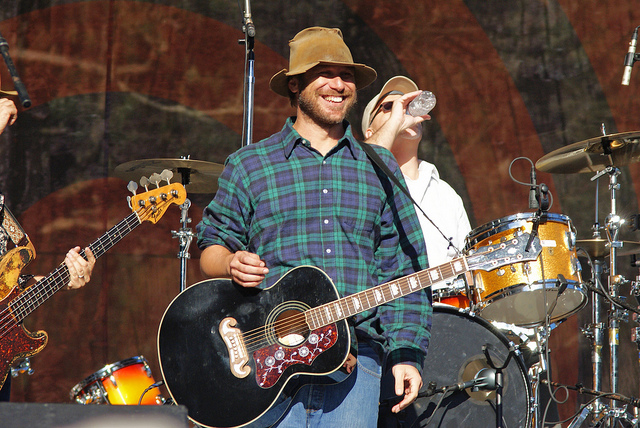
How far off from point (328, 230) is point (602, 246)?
3344mm

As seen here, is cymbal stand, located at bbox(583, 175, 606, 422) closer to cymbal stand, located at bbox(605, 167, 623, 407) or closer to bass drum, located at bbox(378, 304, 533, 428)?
cymbal stand, located at bbox(605, 167, 623, 407)

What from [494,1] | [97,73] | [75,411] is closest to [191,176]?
[97,73]

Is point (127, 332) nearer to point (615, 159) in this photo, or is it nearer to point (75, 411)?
point (615, 159)

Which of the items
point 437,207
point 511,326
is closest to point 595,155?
point 437,207

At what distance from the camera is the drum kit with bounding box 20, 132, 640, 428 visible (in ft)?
12.6

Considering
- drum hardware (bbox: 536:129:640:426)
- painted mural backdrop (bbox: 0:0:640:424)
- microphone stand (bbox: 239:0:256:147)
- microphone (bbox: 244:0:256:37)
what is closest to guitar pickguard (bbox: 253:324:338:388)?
microphone stand (bbox: 239:0:256:147)

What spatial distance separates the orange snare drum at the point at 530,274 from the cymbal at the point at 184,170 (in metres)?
2.01

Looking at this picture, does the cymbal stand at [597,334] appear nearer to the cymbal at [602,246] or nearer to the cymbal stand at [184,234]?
the cymbal at [602,246]

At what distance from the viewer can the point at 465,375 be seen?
3.90 metres

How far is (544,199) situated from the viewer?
13.0 ft

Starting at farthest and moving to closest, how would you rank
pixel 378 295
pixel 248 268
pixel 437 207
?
pixel 437 207
pixel 378 295
pixel 248 268

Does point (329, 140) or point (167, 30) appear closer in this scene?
point (329, 140)

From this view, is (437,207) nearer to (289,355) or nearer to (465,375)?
(465,375)

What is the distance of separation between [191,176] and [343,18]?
1963 mm
